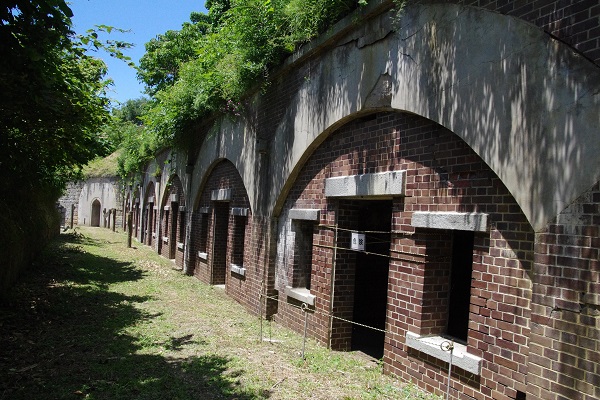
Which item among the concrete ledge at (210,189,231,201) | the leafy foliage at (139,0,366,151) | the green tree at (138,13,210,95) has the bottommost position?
the concrete ledge at (210,189,231,201)

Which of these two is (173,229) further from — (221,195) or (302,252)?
(302,252)

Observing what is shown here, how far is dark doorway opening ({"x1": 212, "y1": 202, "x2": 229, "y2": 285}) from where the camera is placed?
1177 cm

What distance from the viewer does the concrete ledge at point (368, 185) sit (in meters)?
5.06

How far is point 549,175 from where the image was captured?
3383mm

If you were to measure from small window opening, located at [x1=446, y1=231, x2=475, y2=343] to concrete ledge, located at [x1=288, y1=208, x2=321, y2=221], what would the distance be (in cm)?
202

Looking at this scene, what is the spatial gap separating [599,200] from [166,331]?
6.26 m

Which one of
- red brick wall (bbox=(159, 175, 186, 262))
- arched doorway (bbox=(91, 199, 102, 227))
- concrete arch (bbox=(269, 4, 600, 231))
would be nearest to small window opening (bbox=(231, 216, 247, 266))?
concrete arch (bbox=(269, 4, 600, 231))

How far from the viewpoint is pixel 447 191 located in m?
4.47

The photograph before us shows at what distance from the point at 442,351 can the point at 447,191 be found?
5.25 ft

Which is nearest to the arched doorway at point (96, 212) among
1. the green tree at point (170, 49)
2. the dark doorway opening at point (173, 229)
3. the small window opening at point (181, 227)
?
the green tree at point (170, 49)

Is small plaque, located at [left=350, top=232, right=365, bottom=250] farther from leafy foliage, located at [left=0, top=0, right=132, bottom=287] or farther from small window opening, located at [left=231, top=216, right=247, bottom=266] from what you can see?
small window opening, located at [left=231, top=216, right=247, bottom=266]

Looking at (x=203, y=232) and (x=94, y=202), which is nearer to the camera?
(x=203, y=232)

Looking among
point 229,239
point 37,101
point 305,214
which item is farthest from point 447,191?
point 229,239

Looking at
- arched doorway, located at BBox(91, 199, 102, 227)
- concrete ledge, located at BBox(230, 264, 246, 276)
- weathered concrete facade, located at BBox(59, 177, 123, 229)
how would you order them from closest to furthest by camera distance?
1. concrete ledge, located at BBox(230, 264, 246, 276)
2. weathered concrete facade, located at BBox(59, 177, 123, 229)
3. arched doorway, located at BBox(91, 199, 102, 227)
